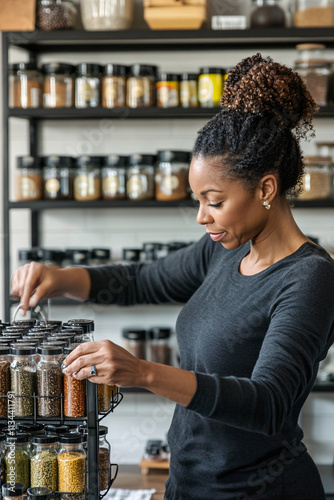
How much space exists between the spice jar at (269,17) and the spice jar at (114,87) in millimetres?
537

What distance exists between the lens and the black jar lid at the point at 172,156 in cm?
240

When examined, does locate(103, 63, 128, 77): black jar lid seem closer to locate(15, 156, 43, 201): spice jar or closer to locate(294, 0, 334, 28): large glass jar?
locate(15, 156, 43, 201): spice jar

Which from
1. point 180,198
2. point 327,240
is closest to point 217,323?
point 180,198

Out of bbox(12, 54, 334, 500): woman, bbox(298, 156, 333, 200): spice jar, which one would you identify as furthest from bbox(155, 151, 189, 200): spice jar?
bbox(12, 54, 334, 500): woman

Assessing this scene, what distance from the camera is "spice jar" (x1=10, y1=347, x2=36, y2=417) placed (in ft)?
3.76

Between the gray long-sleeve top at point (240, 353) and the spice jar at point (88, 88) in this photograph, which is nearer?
the gray long-sleeve top at point (240, 353)

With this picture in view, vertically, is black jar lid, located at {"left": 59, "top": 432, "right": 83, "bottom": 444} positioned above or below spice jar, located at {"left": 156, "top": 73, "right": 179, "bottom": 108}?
below

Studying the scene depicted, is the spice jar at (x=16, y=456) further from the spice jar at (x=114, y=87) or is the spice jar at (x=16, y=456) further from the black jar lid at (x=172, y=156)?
the spice jar at (x=114, y=87)

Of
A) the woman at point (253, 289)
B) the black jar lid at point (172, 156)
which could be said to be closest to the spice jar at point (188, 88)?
the black jar lid at point (172, 156)

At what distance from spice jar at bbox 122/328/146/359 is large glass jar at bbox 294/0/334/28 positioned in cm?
132

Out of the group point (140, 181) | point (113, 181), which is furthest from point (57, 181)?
point (140, 181)

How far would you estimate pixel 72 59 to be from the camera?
8.99 ft

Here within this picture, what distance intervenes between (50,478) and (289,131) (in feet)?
2.48

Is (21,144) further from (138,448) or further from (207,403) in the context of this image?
(207,403)
